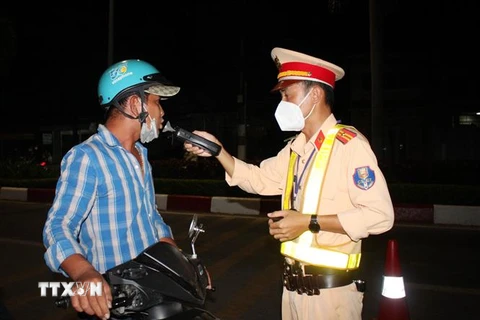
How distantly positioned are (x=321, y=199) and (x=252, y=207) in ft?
27.5

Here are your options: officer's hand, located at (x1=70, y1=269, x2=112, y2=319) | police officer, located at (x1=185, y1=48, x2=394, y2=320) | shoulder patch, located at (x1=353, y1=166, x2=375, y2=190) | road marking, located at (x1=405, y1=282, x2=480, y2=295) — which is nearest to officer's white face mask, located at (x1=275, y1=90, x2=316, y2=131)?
police officer, located at (x1=185, y1=48, x2=394, y2=320)

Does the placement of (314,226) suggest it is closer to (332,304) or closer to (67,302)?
(332,304)

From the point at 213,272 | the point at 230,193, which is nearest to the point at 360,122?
the point at 230,193

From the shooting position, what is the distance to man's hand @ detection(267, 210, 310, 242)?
2184 mm

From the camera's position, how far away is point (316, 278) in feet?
7.52

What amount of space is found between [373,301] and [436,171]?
8.82 meters

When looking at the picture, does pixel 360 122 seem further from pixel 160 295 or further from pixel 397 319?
pixel 160 295

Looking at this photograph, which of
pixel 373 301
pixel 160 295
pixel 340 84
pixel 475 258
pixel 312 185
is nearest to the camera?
pixel 160 295

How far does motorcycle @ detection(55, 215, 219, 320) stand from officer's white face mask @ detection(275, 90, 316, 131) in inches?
39.4

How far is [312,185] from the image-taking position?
2299 mm

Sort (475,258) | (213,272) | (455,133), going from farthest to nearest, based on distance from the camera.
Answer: (455,133), (475,258), (213,272)

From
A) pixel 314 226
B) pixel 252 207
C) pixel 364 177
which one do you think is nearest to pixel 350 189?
pixel 364 177

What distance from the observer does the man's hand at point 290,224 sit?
7.16 feet

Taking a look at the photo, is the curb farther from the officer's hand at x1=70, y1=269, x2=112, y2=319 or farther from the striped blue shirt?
the officer's hand at x1=70, y1=269, x2=112, y2=319
